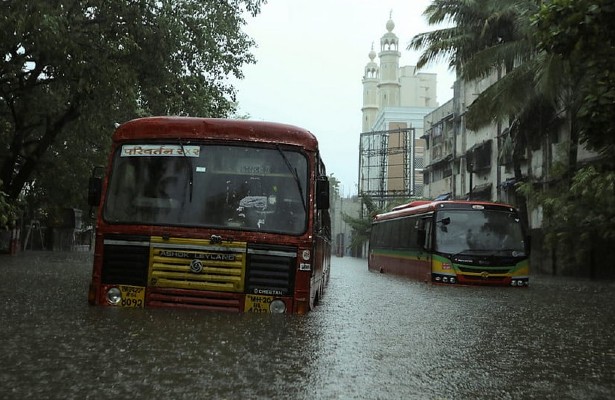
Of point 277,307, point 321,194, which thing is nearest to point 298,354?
point 277,307

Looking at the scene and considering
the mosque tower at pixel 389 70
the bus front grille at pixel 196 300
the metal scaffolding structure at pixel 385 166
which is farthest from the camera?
the mosque tower at pixel 389 70

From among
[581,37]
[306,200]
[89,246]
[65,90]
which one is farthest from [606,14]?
[89,246]

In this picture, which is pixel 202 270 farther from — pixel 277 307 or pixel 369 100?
pixel 369 100

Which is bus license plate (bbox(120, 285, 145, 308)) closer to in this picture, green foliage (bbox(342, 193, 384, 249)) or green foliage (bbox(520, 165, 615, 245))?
green foliage (bbox(520, 165, 615, 245))

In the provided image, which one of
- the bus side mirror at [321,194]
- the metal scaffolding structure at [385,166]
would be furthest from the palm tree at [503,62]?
the metal scaffolding structure at [385,166]

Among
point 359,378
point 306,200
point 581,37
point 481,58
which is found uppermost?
point 481,58

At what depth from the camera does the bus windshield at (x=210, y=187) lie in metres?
8.54

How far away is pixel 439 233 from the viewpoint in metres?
18.1

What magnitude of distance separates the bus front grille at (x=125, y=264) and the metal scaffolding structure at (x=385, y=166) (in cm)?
5046

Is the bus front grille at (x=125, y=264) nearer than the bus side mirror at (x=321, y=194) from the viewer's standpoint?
Yes

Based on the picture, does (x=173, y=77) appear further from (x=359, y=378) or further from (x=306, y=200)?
(x=359, y=378)

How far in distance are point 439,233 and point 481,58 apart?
26.9 ft

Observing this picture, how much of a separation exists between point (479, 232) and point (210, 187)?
34.9ft

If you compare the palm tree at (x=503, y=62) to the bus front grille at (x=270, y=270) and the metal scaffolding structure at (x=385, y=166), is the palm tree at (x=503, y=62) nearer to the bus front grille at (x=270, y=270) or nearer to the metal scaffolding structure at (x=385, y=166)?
the bus front grille at (x=270, y=270)
